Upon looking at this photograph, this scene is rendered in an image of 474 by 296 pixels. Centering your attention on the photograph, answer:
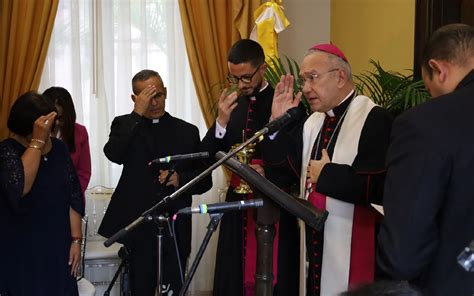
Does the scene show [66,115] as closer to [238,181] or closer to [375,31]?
[238,181]

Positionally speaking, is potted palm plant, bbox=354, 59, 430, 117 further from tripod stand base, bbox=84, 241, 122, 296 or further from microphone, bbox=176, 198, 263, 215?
tripod stand base, bbox=84, 241, 122, 296

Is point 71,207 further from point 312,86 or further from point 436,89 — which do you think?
point 436,89

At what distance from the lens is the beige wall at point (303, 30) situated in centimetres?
536

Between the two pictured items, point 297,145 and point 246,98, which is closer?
point 297,145

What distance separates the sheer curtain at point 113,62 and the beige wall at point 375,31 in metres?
1.34

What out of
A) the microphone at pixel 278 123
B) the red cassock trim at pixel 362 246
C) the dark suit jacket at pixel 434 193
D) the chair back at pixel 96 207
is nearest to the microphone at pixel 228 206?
the microphone at pixel 278 123

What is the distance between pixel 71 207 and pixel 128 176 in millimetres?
562

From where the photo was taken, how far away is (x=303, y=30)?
538cm

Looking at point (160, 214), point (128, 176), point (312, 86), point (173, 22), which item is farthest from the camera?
point (173, 22)

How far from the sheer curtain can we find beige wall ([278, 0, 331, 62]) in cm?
91

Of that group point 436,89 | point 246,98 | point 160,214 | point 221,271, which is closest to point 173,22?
point 246,98

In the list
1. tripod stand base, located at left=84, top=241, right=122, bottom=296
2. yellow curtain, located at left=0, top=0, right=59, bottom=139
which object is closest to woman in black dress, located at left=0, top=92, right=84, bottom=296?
tripod stand base, located at left=84, top=241, right=122, bottom=296

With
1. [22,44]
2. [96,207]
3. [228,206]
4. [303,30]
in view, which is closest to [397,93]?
[228,206]

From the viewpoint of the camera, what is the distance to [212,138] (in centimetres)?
324
